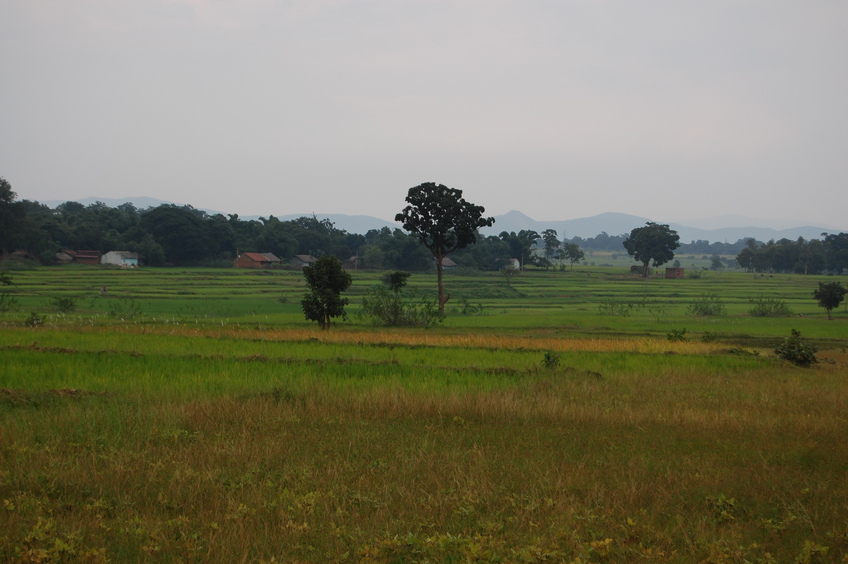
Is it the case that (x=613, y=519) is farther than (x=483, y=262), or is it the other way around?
(x=483, y=262)

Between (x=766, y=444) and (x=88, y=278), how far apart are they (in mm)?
54340

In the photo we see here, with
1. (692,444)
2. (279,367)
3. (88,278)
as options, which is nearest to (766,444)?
(692,444)

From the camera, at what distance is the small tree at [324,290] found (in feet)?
87.2

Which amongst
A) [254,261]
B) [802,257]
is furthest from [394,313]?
[802,257]

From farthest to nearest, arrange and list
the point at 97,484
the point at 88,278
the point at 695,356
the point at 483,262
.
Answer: the point at 483,262, the point at 88,278, the point at 695,356, the point at 97,484

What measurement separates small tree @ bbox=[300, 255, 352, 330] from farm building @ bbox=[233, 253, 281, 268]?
54123 mm

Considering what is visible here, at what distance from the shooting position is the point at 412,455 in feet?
25.9

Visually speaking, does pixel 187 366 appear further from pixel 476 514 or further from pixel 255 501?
pixel 476 514

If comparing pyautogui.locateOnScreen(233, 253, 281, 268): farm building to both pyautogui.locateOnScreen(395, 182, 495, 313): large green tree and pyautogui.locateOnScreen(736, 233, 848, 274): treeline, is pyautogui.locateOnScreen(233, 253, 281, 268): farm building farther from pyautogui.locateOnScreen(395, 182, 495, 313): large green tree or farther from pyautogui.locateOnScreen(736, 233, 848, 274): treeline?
pyautogui.locateOnScreen(736, 233, 848, 274): treeline

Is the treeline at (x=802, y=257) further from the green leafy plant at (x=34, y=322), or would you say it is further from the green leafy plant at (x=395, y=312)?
the green leafy plant at (x=34, y=322)

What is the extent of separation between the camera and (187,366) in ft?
46.9

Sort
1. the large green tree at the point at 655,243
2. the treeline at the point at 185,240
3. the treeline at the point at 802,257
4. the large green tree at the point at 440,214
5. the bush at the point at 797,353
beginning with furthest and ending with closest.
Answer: the treeline at the point at 802,257 < the large green tree at the point at 655,243 < the treeline at the point at 185,240 < the large green tree at the point at 440,214 < the bush at the point at 797,353

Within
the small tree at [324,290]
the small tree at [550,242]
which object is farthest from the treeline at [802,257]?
the small tree at [324,290]

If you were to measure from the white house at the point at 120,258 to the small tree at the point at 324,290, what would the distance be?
53041 millimetres
